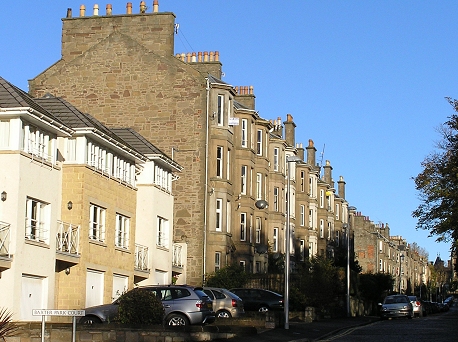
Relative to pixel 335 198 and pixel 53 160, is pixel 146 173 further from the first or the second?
pixel 335 198

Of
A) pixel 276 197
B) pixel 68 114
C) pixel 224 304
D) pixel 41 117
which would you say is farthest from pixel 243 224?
pixel 41 117

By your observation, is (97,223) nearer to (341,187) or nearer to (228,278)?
(228,278)

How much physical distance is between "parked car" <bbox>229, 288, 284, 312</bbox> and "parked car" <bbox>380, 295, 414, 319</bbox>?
11.6 meters

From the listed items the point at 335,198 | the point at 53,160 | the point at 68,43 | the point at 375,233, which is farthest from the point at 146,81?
the point at 375,233

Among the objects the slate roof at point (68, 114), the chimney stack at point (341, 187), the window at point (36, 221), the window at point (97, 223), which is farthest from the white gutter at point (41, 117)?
the chimney stack at point (341, 187)

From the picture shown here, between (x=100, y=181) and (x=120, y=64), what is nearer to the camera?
(x=100, y=181)

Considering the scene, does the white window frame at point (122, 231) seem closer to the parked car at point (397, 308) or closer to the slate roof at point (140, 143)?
the slate roof at point (140, 143)

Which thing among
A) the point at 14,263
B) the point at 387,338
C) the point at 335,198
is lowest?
the point at 387,338

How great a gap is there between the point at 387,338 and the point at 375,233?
83.7 meters

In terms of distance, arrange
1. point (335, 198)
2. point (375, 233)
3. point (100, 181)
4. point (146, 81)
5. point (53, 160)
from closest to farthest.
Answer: point (53, 160), point (100, 181), point (146, 81), point (335, 198), point (375, 233)

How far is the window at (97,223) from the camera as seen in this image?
3309 centimetres

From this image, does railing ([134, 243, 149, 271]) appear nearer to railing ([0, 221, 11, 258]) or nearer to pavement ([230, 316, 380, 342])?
pavement ([230, 316, 380, 342])

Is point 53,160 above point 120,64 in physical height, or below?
below

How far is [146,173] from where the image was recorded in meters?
40.3
